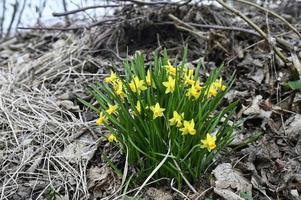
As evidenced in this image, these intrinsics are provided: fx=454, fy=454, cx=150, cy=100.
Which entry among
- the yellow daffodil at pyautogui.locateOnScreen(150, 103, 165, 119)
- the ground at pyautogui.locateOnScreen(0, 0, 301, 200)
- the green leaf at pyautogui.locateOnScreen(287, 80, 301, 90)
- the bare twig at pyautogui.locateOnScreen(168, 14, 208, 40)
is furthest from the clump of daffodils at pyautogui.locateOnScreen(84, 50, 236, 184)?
the bare twig at pyautogui.locateOnScreen(168, 14, 208, 40)

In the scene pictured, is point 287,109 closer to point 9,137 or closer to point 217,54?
point 217,54

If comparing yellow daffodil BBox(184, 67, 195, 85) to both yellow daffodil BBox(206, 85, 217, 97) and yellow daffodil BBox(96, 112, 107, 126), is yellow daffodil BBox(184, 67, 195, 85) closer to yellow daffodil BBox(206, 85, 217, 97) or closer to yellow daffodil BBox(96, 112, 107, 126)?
yellow daffodil BBox(206, 85, 217, 97)

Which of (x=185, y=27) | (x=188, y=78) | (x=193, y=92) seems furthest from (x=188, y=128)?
(x=185, y=27)

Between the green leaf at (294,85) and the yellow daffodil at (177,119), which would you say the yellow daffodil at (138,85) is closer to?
the yellow daffodil at (177,119)

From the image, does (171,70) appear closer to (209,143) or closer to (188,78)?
(188,78)

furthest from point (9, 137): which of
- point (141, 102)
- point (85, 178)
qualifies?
point (141, 102)

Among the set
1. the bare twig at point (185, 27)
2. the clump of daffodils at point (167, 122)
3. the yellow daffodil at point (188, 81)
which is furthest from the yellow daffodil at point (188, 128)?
the bare twig at point (185, 27)
